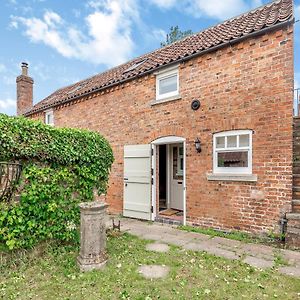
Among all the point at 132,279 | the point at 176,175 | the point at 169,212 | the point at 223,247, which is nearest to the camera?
the point at 132,279

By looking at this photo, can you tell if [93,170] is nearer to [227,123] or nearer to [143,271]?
[143,271]

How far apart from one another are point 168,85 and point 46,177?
4.88 m

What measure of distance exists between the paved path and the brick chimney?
13.8 m

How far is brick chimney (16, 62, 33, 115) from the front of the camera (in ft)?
54.4

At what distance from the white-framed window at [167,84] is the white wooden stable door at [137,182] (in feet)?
5.88

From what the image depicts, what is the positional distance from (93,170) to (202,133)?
320cm

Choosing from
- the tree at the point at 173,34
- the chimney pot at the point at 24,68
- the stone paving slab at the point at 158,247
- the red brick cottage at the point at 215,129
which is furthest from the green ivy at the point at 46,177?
the tree at the point at 173,34

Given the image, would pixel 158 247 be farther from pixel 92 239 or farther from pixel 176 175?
pixel 176 175

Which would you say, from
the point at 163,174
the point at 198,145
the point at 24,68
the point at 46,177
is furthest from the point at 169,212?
the point at 24,68

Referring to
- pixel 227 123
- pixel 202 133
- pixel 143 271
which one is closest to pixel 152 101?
pixel 202 133

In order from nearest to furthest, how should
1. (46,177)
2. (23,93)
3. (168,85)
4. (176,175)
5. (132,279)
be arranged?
(132,279) → (46,177) → (168,85) → (176,175) → (23,93)

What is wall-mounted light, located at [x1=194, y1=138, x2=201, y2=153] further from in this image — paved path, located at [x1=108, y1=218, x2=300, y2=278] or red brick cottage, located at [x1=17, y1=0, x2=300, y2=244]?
paved path, located at [x1=108, y1=218, x2=300, y2=278]

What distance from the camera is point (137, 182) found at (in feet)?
26.3

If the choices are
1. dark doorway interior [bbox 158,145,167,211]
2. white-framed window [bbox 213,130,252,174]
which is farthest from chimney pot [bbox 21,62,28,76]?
white-framed window [bbox 213,130,252,174]
